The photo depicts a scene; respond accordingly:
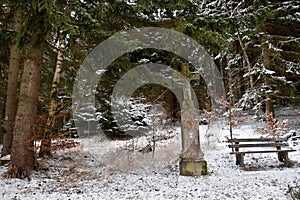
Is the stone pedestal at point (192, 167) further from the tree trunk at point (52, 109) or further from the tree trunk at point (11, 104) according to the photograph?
the tree trunk at point (11, 104)

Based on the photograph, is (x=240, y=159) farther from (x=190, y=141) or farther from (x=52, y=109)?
(x=52, y=109)

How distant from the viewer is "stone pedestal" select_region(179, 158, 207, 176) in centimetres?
696

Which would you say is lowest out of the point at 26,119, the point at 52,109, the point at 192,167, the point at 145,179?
the point at 145,179

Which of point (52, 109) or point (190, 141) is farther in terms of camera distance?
point (52, 109)

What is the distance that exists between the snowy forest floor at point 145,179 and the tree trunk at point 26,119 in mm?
394

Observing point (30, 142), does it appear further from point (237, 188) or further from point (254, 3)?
point (254, 3)

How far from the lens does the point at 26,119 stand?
657 centimetres

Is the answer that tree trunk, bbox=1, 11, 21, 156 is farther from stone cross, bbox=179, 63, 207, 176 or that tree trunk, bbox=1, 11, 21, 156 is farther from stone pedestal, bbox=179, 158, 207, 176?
stone pedestal, bbox=179, 158, 207, 176

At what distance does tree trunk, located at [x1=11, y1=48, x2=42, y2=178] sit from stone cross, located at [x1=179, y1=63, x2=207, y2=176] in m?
3.71

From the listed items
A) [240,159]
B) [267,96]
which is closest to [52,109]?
[240,159]

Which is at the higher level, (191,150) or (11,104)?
(11,104)

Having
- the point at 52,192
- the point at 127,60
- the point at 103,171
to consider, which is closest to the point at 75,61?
the point at 127,60

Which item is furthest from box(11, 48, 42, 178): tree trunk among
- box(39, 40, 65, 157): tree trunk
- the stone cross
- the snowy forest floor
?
the stone cross

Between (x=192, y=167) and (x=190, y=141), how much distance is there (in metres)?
0.65
